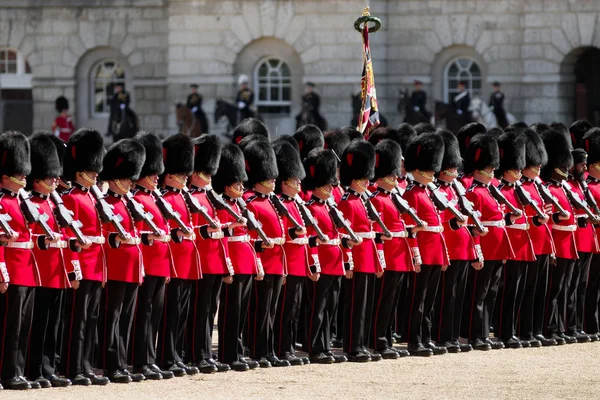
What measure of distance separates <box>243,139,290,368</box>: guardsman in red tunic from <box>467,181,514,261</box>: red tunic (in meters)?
1.53

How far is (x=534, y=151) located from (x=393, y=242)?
1411 millimetres

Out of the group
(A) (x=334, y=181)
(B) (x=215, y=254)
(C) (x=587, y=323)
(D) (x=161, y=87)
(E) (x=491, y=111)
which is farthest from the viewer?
(D) (x=161, y=87)

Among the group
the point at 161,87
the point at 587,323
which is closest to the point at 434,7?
the point at 161,87

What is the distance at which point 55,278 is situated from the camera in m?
9.76

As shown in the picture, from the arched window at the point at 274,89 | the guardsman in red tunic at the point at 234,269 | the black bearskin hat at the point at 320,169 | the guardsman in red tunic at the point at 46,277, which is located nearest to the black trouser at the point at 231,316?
the guardsman in red tunic at the point at 234,269

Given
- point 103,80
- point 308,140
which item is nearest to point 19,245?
point 308,140

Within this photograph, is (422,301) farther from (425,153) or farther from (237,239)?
(237,239)

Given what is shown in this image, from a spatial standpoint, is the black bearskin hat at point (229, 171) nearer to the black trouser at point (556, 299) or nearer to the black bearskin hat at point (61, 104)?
the black trouser at point (556, 299)

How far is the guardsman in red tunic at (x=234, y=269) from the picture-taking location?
1062cm

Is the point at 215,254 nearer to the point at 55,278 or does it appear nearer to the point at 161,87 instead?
the point at 55,278

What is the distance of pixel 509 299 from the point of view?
12.0m

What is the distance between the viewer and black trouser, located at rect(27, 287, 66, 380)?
982 centimetres

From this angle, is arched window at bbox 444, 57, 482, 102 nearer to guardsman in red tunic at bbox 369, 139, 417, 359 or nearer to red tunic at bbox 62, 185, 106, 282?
guardsman in red tunic at bbox 369, 139, 417, 359

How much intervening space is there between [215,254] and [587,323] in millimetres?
3193
